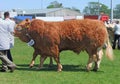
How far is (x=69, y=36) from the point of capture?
14.9m

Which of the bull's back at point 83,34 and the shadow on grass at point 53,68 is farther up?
the bull's back at point 83,34

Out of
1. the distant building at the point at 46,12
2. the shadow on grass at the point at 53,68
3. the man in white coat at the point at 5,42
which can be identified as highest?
the man in white coat at the point at 5,42

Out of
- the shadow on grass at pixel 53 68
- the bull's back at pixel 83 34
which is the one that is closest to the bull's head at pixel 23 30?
the shadow on grass at pixel 53 68

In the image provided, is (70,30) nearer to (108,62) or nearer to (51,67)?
(51,67)

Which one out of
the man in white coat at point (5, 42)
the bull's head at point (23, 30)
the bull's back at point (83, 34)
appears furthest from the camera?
the bull's head at point (23, 30)

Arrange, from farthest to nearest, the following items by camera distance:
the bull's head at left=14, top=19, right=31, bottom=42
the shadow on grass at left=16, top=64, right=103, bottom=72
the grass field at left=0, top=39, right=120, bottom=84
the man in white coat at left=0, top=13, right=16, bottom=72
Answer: the shadow on grass at left=16, top=64, right=103, bottom=72
the bull's head at left=14, top=19, right=31, bottom=42
the man in white coat at left=0, top=13, right=16, bottom=72
the grass field at left=0, top=39, right=120, bottom=84

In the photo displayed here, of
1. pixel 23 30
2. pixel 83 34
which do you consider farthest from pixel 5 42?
pixel 83 34

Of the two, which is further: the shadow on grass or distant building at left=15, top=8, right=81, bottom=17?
distant building at left=15, top=8, right=81, bottom=17

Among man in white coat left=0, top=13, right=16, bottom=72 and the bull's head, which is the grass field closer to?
man in white coat left=0, top=13, right=16, bottom=72

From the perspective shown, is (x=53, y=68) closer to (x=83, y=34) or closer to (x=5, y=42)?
(x=83, y=34)

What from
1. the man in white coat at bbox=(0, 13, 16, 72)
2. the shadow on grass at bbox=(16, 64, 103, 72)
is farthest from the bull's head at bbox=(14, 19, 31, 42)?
the shadow on grass at bbox=(16, 64, 103, 72)

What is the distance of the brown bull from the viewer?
1480 cm

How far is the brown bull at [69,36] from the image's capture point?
14.8 m

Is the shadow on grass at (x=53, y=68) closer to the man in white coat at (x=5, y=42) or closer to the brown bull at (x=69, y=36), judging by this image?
the brown bull at (x=69, y=36)
